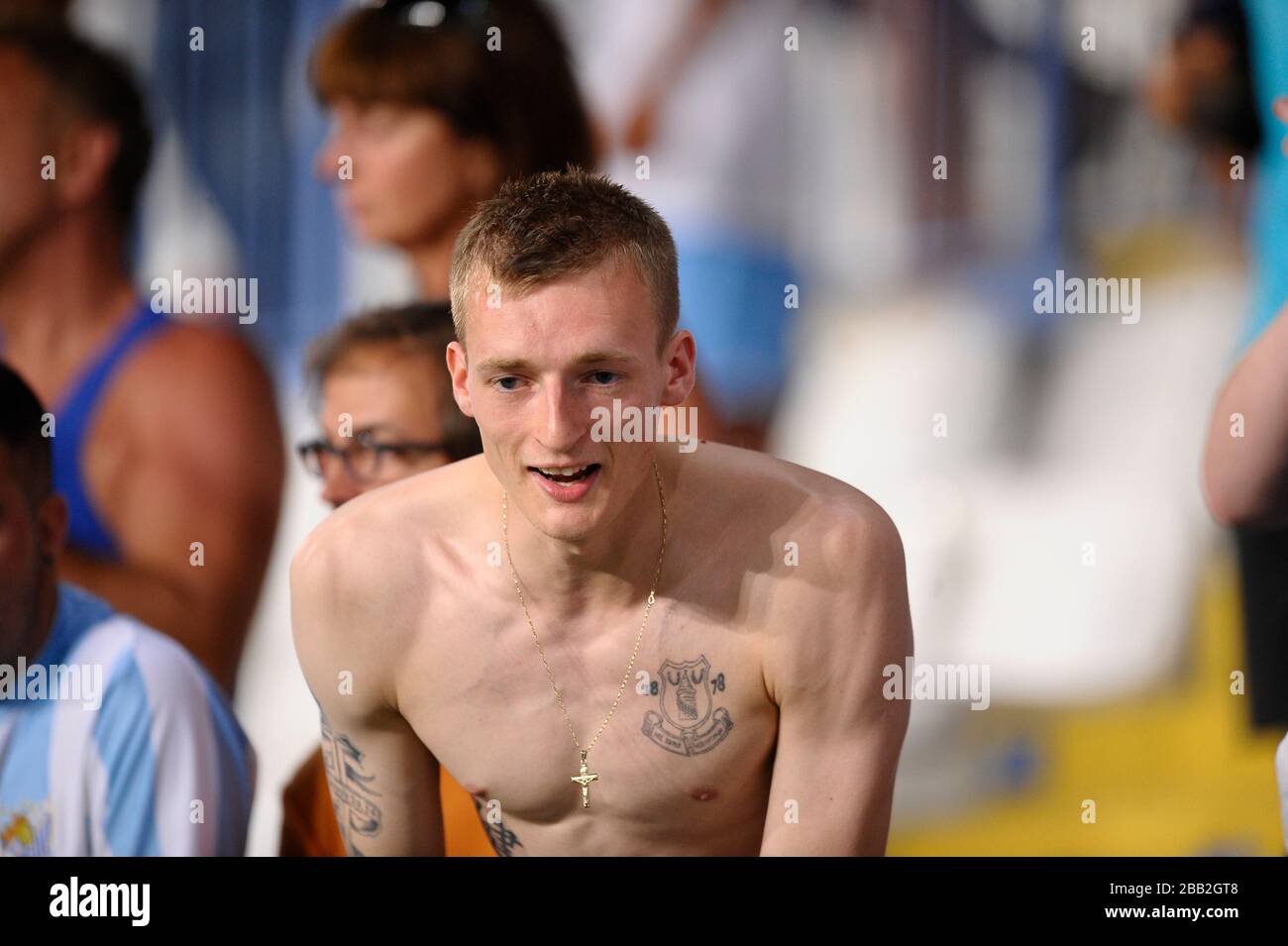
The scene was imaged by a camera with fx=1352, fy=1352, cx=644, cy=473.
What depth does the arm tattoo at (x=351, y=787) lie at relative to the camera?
8.17 feet

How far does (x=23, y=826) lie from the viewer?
3.14 m

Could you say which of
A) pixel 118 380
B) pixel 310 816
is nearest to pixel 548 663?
pixel 310 816

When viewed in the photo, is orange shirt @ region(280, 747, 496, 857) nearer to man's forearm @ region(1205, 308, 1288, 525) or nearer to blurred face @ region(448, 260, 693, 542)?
blurred face @ region(448, 260, 693, 542)

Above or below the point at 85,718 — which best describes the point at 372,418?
above

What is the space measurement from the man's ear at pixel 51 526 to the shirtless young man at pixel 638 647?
1.11 m

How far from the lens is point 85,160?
3.24 m

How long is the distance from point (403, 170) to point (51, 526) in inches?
46.7

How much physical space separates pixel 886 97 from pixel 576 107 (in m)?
0.72

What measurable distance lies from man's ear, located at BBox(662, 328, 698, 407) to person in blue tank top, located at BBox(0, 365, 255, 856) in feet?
5.15

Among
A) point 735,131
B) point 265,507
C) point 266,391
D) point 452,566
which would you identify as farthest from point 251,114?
point 452,566

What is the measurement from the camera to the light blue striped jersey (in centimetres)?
311

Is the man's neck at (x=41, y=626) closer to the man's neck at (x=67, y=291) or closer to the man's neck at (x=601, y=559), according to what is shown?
the man's neck at (x=67, y=291)

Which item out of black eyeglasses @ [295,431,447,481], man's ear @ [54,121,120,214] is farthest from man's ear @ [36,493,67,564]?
man's ear @ [54,121,120,214]

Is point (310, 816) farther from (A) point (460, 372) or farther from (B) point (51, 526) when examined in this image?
(A) point (460, 372)
